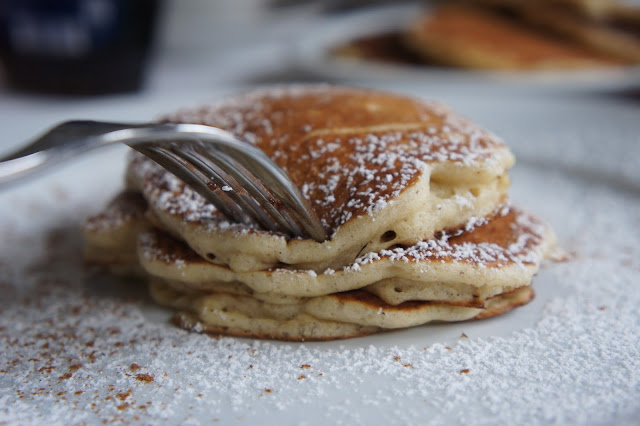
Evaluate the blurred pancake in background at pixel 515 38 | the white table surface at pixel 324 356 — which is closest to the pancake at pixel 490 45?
the blurred pancake in background at pixel 515 38

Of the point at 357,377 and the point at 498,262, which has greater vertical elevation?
the point at 498,262

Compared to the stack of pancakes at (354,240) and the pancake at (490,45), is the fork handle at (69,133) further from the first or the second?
the pancake at (490,45)

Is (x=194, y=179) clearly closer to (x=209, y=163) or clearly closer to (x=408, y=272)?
(x=209, y=163)

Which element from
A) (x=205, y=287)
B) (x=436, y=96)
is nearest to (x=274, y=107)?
(x=205, y=287)

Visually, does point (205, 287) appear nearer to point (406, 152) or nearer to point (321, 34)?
point (406, 152)

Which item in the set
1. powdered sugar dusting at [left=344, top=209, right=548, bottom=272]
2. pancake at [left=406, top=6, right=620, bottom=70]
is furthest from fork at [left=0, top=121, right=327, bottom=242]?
pancake at [left=406, top=6, right=620, bottom=70]

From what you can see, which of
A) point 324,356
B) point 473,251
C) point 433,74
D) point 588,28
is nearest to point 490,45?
point 433,74
